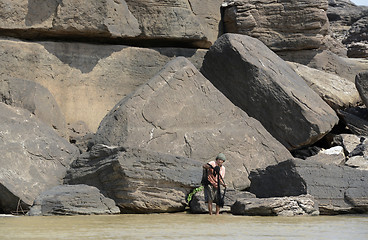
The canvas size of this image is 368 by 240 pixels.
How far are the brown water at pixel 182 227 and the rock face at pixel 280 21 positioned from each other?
17.4ft

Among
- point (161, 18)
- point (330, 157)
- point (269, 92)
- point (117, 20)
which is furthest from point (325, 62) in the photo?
point (117, 20)

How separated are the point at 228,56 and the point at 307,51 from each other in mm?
2670

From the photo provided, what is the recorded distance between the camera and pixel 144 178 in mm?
8055

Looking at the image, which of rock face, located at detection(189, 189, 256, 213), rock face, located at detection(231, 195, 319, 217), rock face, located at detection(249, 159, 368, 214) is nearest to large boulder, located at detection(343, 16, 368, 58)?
rock face, located at detection(249, 159, 368, 214)

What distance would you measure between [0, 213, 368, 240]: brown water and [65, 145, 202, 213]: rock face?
382mm

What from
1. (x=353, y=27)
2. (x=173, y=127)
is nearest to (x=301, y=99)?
(x=173, y=127)

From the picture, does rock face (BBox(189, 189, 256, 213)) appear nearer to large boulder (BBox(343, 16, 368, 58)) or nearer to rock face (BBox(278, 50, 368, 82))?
rock face (BBox(278, 50, 368, 82))

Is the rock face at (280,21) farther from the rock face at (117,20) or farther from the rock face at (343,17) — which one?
the rock face at (343,17)

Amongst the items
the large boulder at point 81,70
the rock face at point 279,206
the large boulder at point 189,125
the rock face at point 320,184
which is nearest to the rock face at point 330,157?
the large boulder at point 189,125

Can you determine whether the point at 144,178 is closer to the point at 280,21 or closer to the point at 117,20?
the point at 117,20

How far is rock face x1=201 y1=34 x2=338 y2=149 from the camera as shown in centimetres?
1005

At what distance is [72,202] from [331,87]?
5.47m

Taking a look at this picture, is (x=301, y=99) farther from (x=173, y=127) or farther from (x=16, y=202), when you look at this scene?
(x=16, y=202)

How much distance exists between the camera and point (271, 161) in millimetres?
9555
